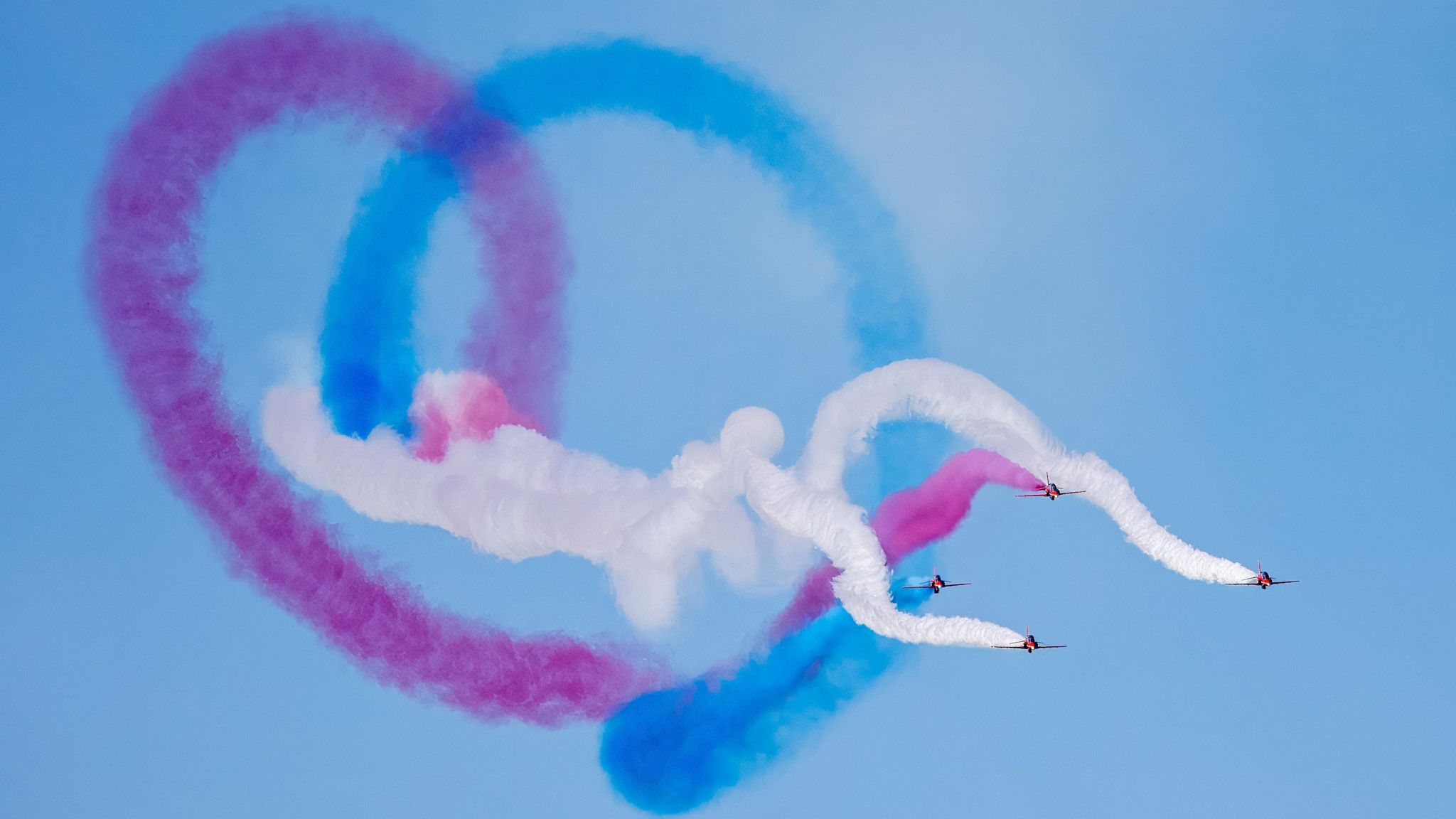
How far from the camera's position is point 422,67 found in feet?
75.9

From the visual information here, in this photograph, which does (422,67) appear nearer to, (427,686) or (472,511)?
(472,511)

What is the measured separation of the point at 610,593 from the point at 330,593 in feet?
20.6

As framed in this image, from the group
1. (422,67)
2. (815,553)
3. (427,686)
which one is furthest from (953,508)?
(422,67)

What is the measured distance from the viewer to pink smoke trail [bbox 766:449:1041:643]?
20.8 meters

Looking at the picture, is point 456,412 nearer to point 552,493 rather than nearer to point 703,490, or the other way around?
point 552,493

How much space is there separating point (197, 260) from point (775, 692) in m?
15.9

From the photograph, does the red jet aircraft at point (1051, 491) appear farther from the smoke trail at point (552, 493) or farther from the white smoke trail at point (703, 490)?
the smoke trail at point (552, 493)

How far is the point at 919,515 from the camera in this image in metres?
20.9

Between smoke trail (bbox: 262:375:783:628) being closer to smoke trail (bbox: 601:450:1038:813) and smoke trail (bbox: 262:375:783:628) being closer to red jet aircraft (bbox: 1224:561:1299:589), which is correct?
smoke trail (bbox: 601:450:1038:813)

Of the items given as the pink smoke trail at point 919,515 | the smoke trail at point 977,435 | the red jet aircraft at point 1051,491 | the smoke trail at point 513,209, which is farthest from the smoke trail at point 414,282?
the red jet aircraft at point 1051,491

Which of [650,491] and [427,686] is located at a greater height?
[650,491]

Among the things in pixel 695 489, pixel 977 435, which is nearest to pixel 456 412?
pixel 695 489

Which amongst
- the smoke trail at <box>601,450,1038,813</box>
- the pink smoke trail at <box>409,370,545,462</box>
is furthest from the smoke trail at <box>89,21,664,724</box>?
the smoke trail at <box>601,450,1038,813</box>

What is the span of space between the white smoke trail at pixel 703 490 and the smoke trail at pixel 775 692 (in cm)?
143
